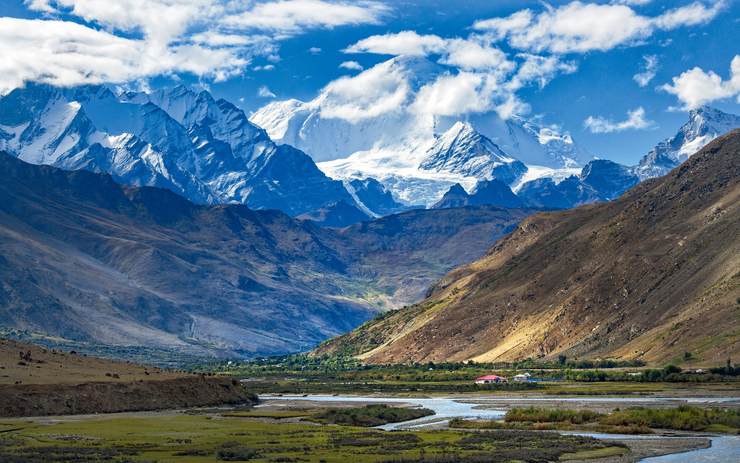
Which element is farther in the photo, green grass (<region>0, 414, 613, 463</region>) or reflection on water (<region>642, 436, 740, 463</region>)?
reflection on water (<region>642, 436, 740, 463</region>)

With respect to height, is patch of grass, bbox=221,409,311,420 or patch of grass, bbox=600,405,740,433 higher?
patch of grass, bbox=600,405,740,433

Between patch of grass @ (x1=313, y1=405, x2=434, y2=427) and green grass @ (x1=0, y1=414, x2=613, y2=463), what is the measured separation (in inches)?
327

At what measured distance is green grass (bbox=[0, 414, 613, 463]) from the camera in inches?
4429

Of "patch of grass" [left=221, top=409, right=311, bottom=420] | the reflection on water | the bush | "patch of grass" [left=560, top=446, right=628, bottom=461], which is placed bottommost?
the bush

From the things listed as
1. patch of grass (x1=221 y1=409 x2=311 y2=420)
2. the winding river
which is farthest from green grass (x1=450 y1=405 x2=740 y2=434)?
patch of grass (x1=221 y1=409 x2=311 y2=420)

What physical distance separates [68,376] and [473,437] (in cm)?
7827

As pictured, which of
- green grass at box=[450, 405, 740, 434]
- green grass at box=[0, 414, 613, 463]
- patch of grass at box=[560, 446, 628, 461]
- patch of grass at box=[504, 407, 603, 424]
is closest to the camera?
green grass at box=[0, 414, 613, 463]

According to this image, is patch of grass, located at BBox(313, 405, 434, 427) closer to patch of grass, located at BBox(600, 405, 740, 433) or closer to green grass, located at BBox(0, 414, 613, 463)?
green grass, located at BBox(0, 414, 613, 463)

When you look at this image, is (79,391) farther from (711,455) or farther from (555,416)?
(711,455)

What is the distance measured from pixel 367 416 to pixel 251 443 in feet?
131

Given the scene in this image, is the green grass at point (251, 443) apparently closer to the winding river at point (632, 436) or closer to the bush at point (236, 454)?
the bush at point (236, 454)

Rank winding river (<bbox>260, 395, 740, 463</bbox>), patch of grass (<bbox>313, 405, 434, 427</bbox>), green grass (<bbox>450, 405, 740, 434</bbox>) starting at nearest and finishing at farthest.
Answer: winding river (<bbox>260, 395, 740, 463</bbox>) → green grass (<bbox>450, 405, 740, 434</bbox>) → patch of grass (<bbox>313, 405, 434, 427</bbox>)

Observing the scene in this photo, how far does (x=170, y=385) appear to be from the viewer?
630 ft

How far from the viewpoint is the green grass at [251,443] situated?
11250cm
